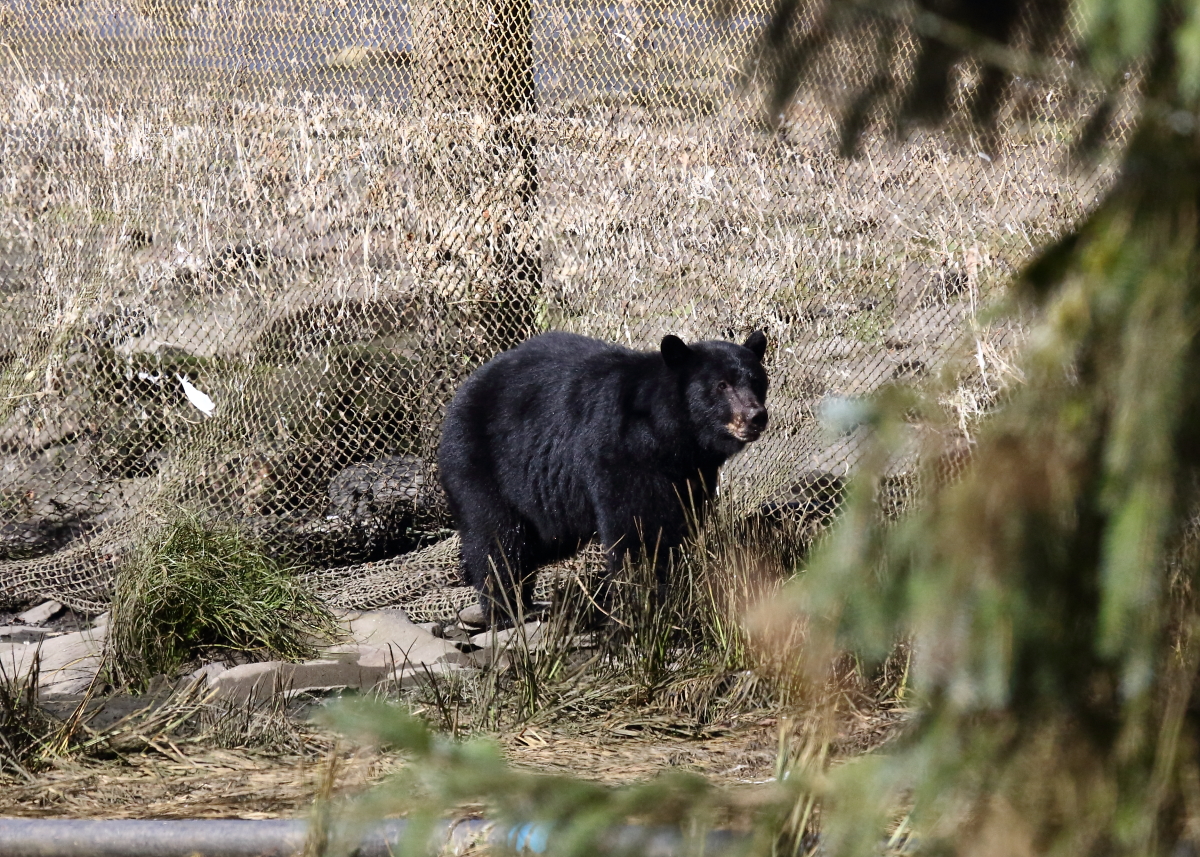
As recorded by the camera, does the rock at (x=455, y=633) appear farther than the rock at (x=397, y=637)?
Yes

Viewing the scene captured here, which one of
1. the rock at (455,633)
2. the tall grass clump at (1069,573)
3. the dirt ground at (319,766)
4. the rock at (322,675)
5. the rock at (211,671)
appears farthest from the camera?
the rock at (455,633)

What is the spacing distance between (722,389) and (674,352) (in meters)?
0.30

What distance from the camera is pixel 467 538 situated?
648cm

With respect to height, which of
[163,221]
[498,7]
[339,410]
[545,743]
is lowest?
[545,743]

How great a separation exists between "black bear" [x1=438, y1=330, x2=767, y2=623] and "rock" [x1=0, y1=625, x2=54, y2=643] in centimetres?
217

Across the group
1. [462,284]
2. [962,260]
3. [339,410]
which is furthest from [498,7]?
[962,260]

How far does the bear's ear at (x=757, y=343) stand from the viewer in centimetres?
609

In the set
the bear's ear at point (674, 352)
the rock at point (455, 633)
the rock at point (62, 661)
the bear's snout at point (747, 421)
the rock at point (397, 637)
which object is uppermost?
the bear's ear at point (674, 352)

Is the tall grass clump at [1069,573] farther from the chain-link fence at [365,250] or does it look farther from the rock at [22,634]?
the rock at [22,634]

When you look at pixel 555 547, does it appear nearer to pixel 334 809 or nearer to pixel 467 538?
pixel 467 538

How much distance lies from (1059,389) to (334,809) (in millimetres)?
2098

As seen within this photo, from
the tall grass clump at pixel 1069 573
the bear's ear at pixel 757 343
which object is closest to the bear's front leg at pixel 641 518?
the bear's ear at pixel 757 343

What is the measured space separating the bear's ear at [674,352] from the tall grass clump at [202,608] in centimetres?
205

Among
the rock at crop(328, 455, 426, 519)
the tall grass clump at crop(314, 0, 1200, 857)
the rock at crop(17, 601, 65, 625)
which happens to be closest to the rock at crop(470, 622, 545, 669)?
the rock at crop(328, 455, 426, 519)
